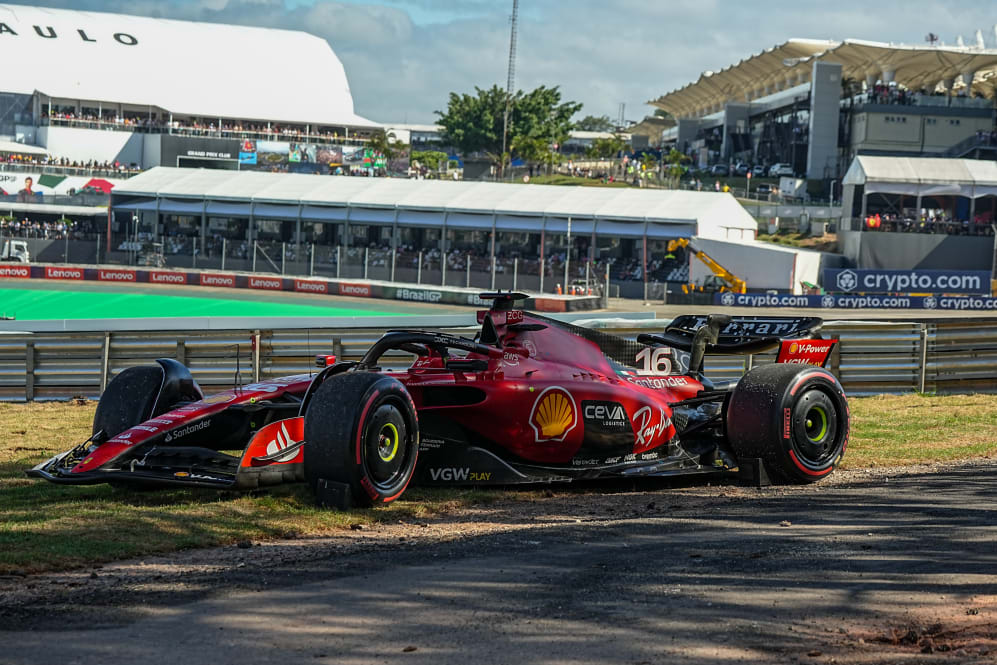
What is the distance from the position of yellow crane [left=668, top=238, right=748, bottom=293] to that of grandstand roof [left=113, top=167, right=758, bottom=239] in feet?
3.66

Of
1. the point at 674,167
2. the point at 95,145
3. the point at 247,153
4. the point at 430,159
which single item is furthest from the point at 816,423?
the point at 430,159

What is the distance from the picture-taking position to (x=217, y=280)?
5634 centimetres

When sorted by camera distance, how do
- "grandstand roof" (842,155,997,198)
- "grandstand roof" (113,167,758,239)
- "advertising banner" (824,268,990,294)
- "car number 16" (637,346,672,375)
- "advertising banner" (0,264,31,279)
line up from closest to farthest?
"car number 16" (637,346,672,375) < "advertising banner" (824,268,990,294) < "grandstand roof" (113,167,758,239) < "grandstand roof" (842,155,997,198) < "advertising banner" (0,264,31,279)

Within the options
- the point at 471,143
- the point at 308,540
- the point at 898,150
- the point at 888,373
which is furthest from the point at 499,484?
the point at 471,143


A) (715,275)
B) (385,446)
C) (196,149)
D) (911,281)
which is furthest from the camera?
(196,149)

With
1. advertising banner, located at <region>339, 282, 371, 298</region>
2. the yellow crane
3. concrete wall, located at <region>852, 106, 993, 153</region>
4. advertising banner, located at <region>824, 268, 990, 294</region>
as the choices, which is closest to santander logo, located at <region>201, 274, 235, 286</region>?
advertising banner, located at <region>339, 282, 371, 298</region>

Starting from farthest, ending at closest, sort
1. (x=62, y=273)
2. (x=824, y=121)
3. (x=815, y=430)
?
(x=824, y=121) → (x=62, y=273) → (x=815, y=430)

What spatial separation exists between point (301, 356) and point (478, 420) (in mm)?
9463

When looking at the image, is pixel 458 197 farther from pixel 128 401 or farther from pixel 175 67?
pixel 175 67

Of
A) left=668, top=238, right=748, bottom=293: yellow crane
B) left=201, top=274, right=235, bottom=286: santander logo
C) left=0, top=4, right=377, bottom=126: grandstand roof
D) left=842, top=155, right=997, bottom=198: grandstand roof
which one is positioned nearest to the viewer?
left=668, top=238, right=748, bottom=293: yellow crane

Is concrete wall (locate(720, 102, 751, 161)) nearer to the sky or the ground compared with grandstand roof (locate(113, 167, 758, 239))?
nearer to the sky

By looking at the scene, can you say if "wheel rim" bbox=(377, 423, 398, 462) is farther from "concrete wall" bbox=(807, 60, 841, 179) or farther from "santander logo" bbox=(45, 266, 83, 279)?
"concrete wall" bbox=(807, 60, 841, 179)

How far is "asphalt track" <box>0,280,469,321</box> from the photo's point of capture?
4878 cm

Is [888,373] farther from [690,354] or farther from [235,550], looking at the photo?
[235,550]
